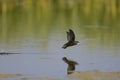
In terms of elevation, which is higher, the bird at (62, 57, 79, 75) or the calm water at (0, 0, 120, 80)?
the calm water at (0, 0, 120, 80)

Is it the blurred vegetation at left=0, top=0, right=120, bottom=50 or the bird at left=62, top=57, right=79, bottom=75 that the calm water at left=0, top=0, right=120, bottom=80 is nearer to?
the blurred vegetation at left=0, top=0, right=120, bottom=50

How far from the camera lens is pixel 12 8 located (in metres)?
32.8

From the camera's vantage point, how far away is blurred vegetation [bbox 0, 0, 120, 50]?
2094 centimetres

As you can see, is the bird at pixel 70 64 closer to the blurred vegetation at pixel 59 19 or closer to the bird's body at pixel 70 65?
the bird's body at pixel 70 65

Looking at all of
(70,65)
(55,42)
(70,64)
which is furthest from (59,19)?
(70,65)

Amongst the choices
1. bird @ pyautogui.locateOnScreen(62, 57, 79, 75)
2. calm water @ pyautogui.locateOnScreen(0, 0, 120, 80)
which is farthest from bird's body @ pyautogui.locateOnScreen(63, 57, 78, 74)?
calm water @ pyautogui.locateOnScreen(0, 0, 120, 80)

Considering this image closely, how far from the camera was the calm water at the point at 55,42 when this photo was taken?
14.2 meters

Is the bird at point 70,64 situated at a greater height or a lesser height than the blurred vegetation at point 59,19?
lesser

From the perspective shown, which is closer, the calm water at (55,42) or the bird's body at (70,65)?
the bird's body at (70,65)

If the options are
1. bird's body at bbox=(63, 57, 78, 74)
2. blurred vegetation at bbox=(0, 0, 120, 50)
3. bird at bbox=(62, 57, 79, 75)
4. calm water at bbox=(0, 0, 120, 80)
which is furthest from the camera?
blurred vegetation at bbox=(0, 0, 120, 50)

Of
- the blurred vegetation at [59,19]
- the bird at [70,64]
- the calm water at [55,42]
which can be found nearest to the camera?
the bird at [70,64]

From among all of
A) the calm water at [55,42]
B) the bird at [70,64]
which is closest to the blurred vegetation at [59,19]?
Result: the calm water at [55,42]

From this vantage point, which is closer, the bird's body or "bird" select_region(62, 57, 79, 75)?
"bird" select_region(62, 57, 79, 75)

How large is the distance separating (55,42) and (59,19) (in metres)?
8.16
